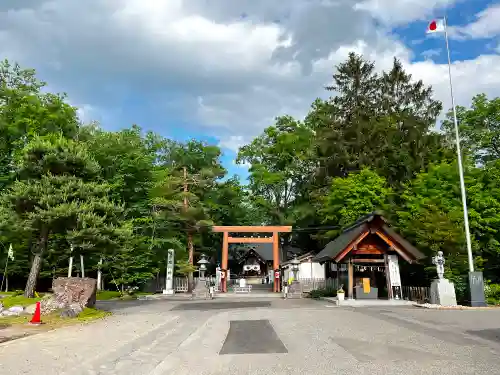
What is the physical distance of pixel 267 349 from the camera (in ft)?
27.3

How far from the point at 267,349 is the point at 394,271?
1704cm

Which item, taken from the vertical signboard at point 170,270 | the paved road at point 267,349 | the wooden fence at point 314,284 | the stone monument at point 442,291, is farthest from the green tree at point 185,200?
the paved road at point 267,349

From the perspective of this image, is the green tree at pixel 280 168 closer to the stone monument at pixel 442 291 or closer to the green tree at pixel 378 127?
the green tree at pixel 378 127

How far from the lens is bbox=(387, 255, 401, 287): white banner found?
915 inches

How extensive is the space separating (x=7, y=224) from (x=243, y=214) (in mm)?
32397

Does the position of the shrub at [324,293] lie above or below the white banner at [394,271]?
below

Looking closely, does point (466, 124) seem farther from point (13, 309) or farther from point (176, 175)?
point (13, 309)

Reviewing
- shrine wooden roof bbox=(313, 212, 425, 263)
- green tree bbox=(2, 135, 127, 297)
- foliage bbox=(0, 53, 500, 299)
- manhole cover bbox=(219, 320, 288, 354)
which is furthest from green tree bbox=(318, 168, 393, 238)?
manhole cover bbox=(219, 320, 288, 354)

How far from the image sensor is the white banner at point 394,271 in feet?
76.3

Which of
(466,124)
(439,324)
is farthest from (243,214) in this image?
(439,324)

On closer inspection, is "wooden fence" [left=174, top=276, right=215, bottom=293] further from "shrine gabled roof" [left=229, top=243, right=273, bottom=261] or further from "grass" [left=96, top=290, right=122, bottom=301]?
"shrine gabled roof" [left=229, top=243, right=273, bottom=261]

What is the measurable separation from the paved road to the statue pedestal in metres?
6.06

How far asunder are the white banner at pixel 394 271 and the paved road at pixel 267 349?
33.9 feet

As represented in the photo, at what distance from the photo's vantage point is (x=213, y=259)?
51.5 m
